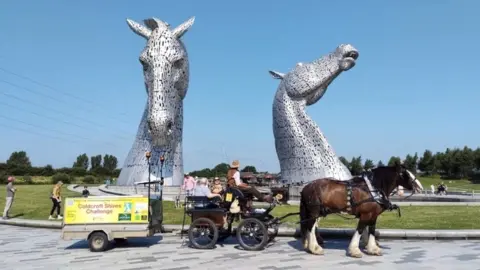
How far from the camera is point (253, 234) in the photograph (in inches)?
356

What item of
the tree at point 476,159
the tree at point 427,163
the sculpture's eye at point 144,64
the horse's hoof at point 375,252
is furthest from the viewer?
the tree at point 427,163

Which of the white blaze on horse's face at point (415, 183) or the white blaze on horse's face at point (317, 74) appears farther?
the white blaze on horse's face at point (317, 74)

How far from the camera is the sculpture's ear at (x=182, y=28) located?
94.3 ft

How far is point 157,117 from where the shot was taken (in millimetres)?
27031

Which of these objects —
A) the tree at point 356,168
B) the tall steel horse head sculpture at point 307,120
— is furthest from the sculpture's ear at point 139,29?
the tree at point 356,168

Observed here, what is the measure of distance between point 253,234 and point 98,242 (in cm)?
346

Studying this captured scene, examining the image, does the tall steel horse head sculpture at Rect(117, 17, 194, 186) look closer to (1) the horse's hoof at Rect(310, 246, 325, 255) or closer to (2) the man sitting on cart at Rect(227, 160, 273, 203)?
(2) the man sitting on cart at Rect(227, 160, 273, 203)

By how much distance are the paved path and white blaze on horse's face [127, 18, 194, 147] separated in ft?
56.6

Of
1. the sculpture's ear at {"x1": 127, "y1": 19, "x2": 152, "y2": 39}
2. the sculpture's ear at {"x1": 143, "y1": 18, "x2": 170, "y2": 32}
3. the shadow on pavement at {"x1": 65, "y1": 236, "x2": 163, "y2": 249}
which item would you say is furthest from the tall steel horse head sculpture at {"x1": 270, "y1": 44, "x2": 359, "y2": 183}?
the shadow on pavement at {"x1": 65, "y1": 236, "x2": 163, "y2": 249}

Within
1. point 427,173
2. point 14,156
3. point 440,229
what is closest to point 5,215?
point 440,229

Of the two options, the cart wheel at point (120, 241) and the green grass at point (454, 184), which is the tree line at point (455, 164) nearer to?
the green grass at point (454, 184)

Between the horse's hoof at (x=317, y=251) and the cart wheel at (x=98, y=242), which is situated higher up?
the cart wheel at (x=98, y=242)

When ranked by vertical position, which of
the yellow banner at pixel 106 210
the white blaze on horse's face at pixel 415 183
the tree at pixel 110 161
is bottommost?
the yellow banner at pixel 106 210

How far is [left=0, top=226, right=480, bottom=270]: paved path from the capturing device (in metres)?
7.38
